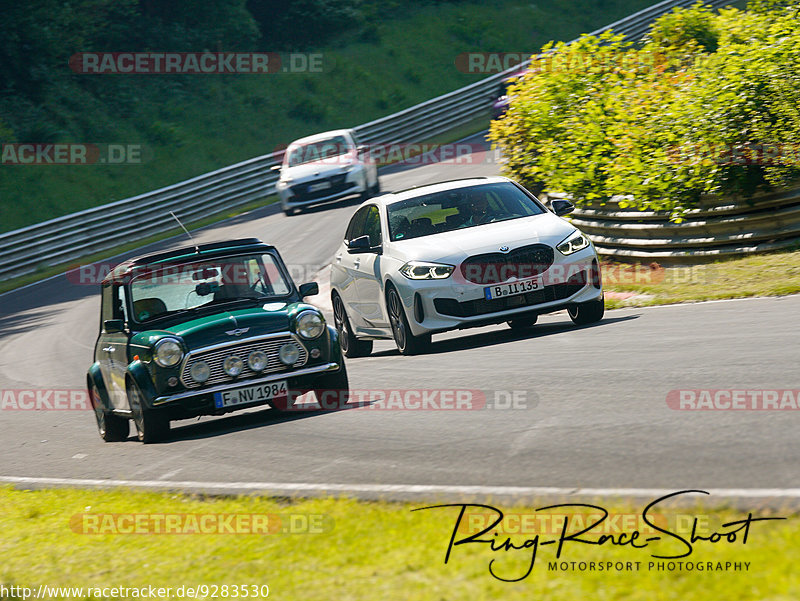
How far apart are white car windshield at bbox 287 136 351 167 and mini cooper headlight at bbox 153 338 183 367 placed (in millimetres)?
19713

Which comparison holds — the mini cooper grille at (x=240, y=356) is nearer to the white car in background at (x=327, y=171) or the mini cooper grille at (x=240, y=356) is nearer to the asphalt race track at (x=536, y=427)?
the asphalt race track at (x=536, y=427)

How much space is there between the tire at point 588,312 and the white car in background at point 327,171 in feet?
53.7

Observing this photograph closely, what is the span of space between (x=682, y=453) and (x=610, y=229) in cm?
1107

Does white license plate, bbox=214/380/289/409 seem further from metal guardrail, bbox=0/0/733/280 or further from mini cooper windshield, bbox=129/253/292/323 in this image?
metal guardrail, bbox=0/0/733/280

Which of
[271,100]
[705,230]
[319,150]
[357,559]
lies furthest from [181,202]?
[357,559]

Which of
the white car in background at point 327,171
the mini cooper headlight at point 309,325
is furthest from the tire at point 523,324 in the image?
the white car in background at point 327,171

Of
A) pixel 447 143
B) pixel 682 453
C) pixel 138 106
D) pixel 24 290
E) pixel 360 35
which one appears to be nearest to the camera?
pixel 682 453

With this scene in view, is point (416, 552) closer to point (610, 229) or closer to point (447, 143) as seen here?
point (610, 229)

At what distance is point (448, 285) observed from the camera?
1171 centimetres

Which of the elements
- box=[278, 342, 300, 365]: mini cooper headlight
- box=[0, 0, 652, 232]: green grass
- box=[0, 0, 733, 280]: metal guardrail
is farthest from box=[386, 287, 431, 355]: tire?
box=[0, 0, 652, 232]: green grass

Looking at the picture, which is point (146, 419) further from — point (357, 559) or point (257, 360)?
point (357, 559)

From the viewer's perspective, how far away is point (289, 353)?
9641 mm

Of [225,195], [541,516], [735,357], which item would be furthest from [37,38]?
[541,516]

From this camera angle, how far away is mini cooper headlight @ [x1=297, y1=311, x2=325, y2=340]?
9719 mm
